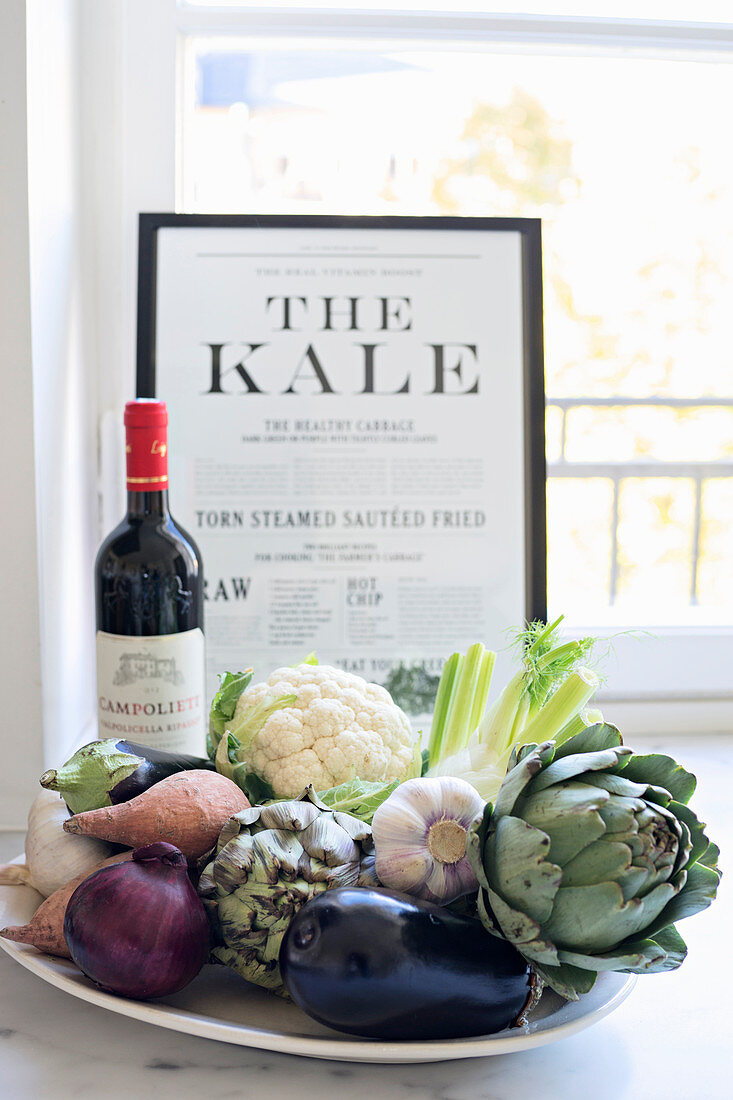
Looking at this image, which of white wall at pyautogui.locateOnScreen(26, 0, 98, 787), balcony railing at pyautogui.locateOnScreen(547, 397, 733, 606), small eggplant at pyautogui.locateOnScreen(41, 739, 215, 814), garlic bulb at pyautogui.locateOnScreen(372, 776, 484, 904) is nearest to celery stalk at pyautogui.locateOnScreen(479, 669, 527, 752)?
garlic bulb at pyautogui.locateOnScreen(372, 776, 484, 904)

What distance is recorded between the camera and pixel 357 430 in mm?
1051

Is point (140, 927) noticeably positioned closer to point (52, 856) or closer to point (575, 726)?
point (52, 856)

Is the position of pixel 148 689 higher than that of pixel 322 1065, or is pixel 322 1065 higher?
pixel 148 689

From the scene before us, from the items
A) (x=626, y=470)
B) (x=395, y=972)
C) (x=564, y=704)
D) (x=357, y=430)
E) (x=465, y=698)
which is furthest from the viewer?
(x=626, y=470)

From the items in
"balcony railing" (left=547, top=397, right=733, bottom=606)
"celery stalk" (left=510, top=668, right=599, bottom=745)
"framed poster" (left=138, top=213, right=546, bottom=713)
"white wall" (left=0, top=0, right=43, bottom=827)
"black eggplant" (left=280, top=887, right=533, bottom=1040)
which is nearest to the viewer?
"black eggplant" (left=280, top=887, right=533, bottom=1040)

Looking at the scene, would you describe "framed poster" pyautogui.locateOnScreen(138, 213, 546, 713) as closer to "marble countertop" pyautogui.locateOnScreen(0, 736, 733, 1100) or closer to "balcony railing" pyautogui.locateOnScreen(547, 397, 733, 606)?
"balcony railing" pyautogui.locateOnScreen(547, 397, 733, 606)

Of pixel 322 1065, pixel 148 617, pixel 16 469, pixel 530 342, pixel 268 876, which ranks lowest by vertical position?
pixel 322 1065

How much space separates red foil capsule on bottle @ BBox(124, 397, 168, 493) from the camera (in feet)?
2.49

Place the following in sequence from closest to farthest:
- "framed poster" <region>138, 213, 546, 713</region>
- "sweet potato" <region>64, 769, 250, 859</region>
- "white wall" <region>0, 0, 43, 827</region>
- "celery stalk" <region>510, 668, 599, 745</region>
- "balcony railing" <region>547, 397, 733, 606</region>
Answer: "sweet potato" <region>64, 769, 250, 859</region> < "celery stalk" <region>510, 668, 599, 745</region> < "white wall" <region>0, 0, 43, 827</region> < "framed poster" <region>138, 213, 546, 713</region> < "balcony railing" <region>547, 397, 733, 606</region>

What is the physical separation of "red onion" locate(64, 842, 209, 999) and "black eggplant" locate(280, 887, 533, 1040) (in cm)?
6

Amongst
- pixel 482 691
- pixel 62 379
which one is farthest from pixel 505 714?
pixel 62 379

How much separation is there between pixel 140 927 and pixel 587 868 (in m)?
0.24

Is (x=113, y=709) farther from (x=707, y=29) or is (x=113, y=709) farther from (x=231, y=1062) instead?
(x=707, y=29)

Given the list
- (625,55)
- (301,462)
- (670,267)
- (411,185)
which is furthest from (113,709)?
(670,267)
